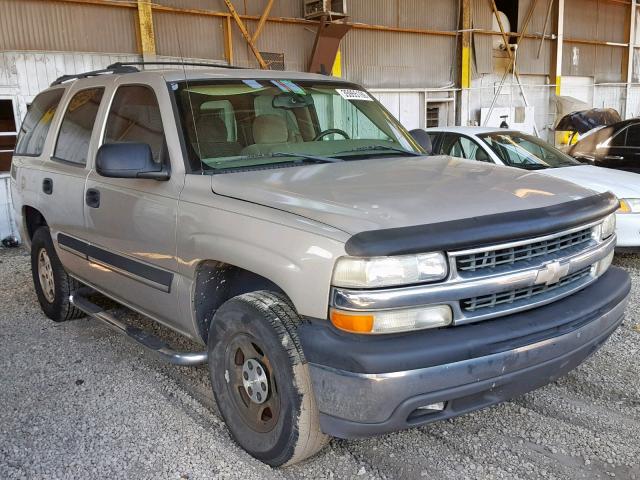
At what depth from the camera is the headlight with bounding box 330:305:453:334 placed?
7.45 feet

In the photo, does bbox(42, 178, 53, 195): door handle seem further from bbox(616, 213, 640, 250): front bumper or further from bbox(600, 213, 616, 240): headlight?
bbox(616, 213, 640, 250): front bumper

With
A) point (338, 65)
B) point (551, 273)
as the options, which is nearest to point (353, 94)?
point (551, 273)

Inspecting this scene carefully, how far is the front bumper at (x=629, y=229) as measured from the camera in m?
6.01

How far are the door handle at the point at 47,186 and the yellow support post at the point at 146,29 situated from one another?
237 inches

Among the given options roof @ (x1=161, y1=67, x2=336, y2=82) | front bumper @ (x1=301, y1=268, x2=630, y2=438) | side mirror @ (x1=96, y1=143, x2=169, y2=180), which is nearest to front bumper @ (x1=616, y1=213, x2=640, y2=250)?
roof @ (x1=161, y1=67, x2=336, y2=82)

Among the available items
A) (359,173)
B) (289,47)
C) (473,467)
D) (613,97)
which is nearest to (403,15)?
(289,47)

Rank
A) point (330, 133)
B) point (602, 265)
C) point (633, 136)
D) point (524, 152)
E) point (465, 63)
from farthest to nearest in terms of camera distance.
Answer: point (465, 63), point (633, 136), point (524, 152), point (330, 133), point (602, 265)

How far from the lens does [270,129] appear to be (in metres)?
3.55

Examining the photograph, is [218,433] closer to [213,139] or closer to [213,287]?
[213,287]

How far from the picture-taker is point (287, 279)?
2.44 meters

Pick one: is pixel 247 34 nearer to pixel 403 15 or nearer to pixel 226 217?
pixel 403 15

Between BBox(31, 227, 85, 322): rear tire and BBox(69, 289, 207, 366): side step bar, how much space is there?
0.59ft

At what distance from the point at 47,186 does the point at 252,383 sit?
2719 millimetres

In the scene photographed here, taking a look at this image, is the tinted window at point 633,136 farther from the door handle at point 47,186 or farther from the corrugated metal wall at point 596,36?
the corrugated metal wall at point 596,36
